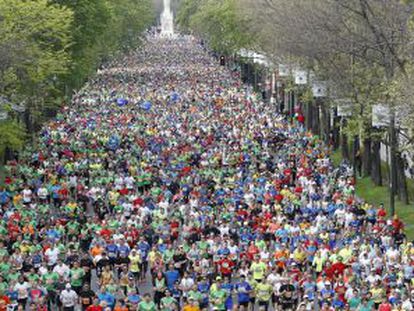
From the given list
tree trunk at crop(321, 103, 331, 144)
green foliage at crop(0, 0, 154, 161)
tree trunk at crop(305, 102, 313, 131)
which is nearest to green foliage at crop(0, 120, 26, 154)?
green foliage at crop(0, 0, 154, 161)

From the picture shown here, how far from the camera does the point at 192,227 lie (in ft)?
96.4

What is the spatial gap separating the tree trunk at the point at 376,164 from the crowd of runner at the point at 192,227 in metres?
1.39

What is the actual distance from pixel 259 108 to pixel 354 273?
A: 47064mm

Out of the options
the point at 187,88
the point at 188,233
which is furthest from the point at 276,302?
the point at 187,88

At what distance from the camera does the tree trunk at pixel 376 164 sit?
4297 cm

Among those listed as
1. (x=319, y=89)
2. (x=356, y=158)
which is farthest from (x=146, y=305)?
(x=319, y=89)

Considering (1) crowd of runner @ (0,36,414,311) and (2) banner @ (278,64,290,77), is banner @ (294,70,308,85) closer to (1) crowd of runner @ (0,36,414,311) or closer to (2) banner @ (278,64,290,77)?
(1) crowd of runner @ (0,36,414,311)

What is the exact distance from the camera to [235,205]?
3309 cm

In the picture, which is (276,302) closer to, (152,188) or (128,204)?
(128,204)

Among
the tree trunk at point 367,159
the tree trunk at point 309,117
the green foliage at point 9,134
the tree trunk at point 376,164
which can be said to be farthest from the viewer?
the tree trunk at point 309,117

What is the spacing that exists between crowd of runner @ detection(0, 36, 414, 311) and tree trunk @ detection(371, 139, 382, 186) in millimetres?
1386

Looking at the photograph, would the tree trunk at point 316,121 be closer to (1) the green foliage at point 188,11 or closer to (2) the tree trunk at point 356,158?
(2) the tree trunk at point 356,158

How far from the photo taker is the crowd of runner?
→ 74.0ft

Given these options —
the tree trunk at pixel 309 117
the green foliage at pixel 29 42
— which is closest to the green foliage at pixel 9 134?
the green foliage at pixel 29 42
